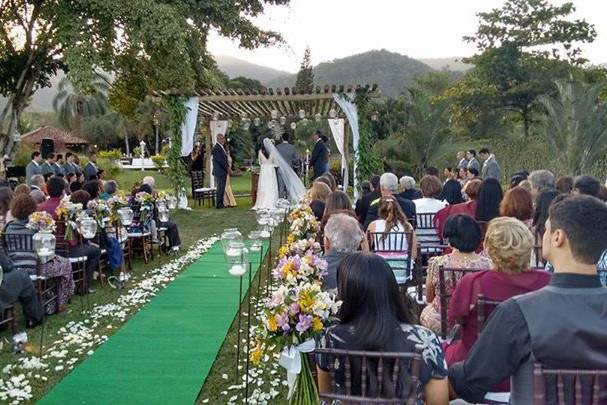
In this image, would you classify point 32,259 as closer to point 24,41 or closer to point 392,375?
point 392,375

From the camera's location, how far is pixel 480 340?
76.7 inches

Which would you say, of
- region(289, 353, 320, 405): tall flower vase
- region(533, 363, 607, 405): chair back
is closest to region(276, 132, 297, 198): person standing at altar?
region(289, 353, 320, 405): tall flower vase

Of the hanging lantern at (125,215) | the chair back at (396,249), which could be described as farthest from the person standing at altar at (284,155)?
the chair back at (396,249)

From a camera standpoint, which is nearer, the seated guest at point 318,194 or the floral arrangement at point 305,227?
the floral arrangement at point 305,227

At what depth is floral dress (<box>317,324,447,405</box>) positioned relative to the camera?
221cm

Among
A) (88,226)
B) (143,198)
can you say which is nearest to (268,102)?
(143,198)

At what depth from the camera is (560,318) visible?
1.82 meters

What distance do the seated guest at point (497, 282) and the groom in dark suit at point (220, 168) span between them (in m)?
12.9

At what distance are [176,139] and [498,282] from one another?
13307 millimetres

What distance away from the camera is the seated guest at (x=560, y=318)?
1.83 m

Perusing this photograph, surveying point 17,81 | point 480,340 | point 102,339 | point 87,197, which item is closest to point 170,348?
point 102,339

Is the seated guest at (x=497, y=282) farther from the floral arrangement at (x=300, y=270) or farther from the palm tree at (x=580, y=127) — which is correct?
the palm tree at (x=580, y=127)

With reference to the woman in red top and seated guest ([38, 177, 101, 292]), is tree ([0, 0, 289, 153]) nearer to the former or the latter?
seated guest ([38, 177, 101, 292])

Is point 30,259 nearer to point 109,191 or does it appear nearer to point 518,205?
point 109,191
